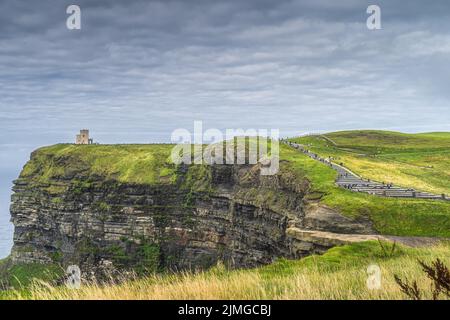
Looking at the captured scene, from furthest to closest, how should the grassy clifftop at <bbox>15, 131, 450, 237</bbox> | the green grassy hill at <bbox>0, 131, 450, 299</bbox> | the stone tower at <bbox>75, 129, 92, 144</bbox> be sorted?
the stone tower at <bbox>75, 129, 92, 144</bbox> < the grassy clifftop at <bbox>15, 131, 450, 237</bbox> < the green grassy hill at <bbox>0, 131, 450, 299</bbox>

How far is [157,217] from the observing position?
117688mm

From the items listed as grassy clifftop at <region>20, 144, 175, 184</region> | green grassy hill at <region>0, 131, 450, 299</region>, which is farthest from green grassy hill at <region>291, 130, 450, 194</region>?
grassy clifftop at <region>20, 144, 175, 184</region>

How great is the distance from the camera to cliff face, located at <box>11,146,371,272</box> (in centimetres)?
7538

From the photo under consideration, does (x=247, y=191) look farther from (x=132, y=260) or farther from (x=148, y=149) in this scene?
(x=148, y=149)

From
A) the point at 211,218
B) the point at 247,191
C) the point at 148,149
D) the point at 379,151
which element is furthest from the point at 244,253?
the point at 148,149

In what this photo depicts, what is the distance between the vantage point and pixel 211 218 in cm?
10419

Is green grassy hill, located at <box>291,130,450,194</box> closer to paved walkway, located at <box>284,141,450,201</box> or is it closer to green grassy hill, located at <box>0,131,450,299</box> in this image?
green grassy hill, located at <box>0,131,450,299</box>

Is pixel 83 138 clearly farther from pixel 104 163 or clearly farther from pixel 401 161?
pixel 401 161

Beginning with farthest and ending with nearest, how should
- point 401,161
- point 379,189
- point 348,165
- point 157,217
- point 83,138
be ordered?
point 83,138
point 157,217
point 401,161
point 348,165
point 379,189

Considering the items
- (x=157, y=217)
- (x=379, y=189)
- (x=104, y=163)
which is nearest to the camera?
(x=379, y=189)

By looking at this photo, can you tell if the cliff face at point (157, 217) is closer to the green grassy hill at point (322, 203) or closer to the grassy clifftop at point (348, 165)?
the grassy clifftop at point (348, 165)

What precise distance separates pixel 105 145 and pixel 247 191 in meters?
80.1

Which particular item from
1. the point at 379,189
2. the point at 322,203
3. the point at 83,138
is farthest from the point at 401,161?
the point at 83,138

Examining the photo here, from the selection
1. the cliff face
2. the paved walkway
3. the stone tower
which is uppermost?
the stone tower
